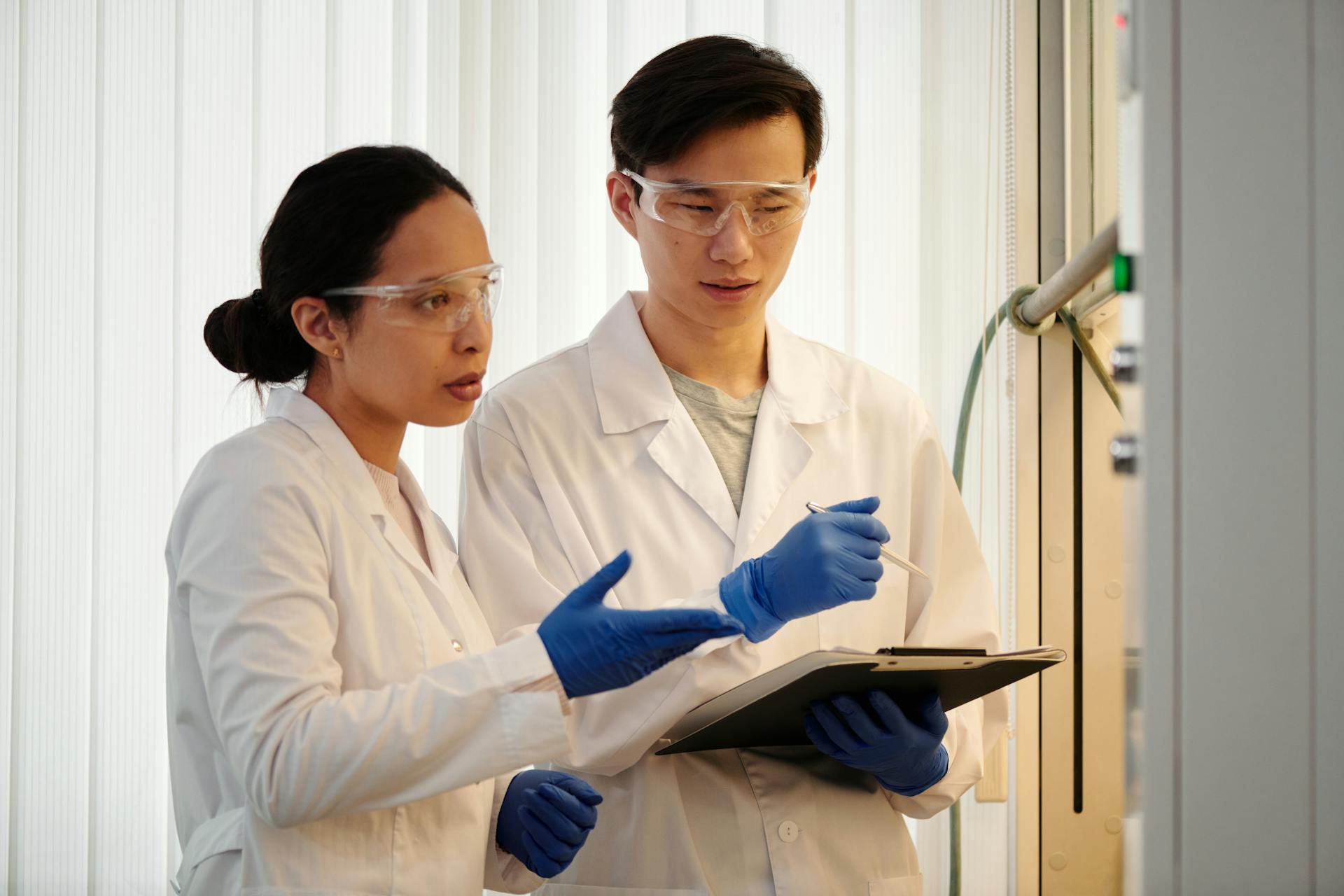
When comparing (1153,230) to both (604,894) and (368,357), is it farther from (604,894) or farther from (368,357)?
(604,894)

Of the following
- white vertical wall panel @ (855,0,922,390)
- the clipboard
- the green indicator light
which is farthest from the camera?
white vertical wall panel @ (855,0,922,390)

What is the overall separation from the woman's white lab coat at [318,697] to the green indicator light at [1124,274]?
0.56 metres

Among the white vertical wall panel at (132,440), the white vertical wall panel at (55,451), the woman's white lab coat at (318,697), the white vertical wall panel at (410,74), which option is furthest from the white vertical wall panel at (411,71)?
the woman's white lab coat at (318,697)

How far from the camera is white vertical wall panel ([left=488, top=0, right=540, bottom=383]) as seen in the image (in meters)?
2.03

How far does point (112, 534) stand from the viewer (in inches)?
82.7

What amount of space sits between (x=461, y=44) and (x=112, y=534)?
114cm

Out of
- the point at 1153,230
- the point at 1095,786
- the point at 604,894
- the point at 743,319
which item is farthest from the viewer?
the point at 1095,786

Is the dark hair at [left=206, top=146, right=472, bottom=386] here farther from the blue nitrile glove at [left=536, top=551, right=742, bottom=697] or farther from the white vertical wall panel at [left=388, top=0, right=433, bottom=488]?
the white vertical wall panel at [left=388, top=0, right=433, bottom=488]

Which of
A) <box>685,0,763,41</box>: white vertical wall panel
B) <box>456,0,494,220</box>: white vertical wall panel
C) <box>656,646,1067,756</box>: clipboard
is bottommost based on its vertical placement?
<box>656,646,1067,756</box>: clipboard

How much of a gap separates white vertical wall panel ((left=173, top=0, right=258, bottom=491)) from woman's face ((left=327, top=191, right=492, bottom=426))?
1.12m

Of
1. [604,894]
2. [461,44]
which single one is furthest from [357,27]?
[604,894]

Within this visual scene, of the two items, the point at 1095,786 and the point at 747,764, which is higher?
the point at 747,764

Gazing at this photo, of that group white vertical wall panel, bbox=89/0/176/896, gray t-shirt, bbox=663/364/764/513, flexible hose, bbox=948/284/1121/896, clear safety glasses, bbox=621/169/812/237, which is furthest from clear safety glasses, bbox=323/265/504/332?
white vertical wall panel, bbox=89/0/176/896

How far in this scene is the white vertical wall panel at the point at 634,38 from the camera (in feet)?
6.68
